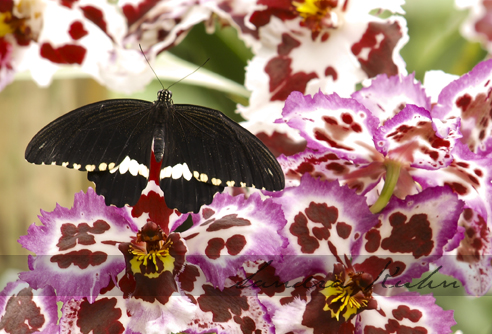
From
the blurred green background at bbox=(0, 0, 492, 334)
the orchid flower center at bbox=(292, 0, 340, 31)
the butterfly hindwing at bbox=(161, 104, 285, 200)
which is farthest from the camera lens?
the blurred green background at bbox=(0, 0, 492, 334)

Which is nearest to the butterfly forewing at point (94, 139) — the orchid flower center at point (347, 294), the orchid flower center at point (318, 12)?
the orchid flower center at point (347, 294)

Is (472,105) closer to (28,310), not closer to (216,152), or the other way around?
(216,152)

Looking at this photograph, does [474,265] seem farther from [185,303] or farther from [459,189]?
[185,303]

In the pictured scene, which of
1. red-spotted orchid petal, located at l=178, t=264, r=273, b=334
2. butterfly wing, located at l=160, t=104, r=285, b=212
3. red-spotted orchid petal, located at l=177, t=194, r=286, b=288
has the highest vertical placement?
butterfly wing, located at l=160, t=104, r=285, b=212

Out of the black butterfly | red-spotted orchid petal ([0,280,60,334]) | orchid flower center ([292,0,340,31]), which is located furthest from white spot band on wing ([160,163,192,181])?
orchid flower center ([292,0,340,31])

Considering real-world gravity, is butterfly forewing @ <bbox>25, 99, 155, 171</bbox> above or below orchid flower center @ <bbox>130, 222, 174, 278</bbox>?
above

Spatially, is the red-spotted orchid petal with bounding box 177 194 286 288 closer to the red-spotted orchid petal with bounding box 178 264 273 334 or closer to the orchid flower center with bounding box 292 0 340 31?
the red-spotted orchid petal with bounding box 178 264 273 334

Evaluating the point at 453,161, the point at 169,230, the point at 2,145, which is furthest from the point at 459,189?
the point at 2,145
